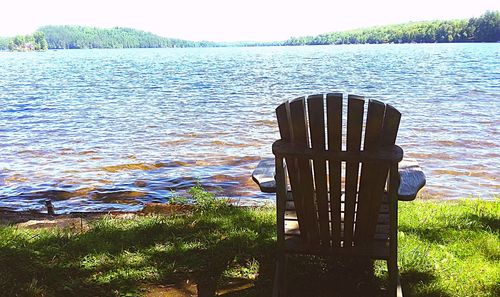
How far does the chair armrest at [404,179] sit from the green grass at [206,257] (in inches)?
29.5

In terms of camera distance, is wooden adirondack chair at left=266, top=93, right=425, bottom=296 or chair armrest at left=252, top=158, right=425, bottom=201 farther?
chair armrest at left=252, top=158, right=425, bottom=201

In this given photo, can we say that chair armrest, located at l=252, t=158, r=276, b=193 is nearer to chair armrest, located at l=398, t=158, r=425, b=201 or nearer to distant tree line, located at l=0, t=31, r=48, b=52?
chair armrest, located at l=398, t=158, r=425, b=201

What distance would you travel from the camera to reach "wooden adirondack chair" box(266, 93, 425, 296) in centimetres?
262

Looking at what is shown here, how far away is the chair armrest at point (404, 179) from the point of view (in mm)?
2891

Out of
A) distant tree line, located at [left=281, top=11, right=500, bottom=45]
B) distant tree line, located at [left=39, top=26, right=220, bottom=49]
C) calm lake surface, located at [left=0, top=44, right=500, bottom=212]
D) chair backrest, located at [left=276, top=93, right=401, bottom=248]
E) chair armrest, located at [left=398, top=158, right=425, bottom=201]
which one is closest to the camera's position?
chair backrest, located at [left=276, top=93, right=401, bottom=248]

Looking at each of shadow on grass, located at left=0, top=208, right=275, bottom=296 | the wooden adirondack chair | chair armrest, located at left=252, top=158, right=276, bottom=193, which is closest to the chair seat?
the wooden adirondack chair

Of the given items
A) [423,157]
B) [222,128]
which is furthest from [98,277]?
[222,128]

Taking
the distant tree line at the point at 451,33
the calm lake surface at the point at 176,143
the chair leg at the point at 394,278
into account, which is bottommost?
the calm lake surface at the point at 176,143

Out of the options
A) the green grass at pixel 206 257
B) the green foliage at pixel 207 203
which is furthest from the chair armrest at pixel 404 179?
the green foliage at pixel 207 203

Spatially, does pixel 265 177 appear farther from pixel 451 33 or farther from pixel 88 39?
pixel 88 39

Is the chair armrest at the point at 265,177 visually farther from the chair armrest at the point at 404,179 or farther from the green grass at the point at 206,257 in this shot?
the green grass at the point at 206,257

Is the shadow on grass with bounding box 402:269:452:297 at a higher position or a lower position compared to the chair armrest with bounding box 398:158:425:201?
lower

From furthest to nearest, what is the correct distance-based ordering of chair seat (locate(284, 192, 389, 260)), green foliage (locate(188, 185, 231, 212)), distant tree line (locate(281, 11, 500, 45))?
distant tree line (locate(281, 11, 500, 45))
green foliage (locate(188, 185, 231, 212))
chair seat (locate(284, 192, 389, 260))

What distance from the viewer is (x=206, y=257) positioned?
3805 mm
